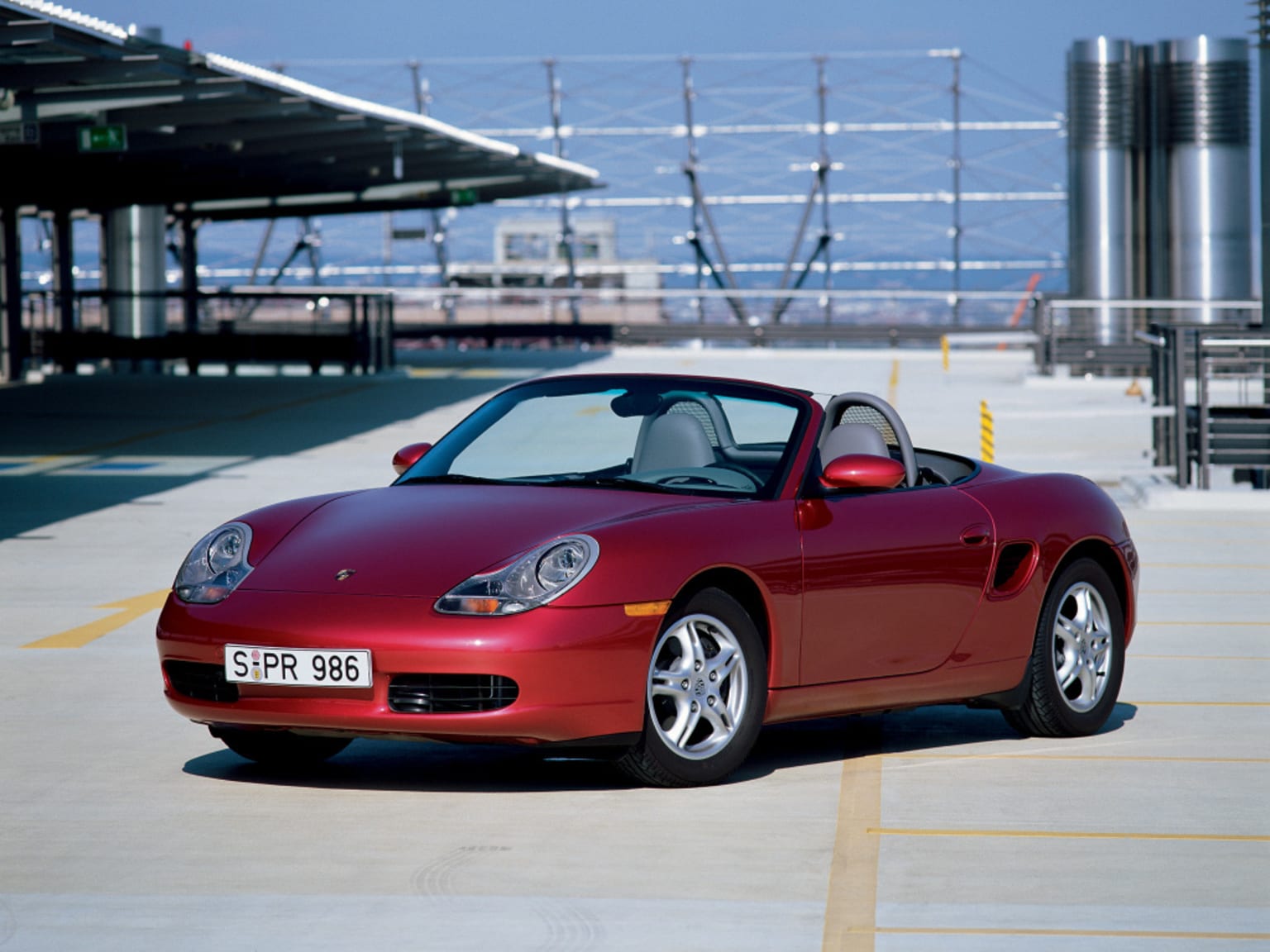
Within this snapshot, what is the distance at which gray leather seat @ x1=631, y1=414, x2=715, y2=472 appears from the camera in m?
7.55

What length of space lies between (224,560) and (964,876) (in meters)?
2.62

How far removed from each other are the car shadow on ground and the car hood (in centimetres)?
63

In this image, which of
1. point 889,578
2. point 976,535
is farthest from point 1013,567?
point 889,578

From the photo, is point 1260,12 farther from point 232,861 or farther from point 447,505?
point 232,861

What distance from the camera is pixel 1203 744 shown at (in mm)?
7848

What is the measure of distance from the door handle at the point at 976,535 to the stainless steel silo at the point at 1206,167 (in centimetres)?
3201

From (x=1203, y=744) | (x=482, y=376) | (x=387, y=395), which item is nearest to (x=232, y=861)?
(x=1203, y=744)

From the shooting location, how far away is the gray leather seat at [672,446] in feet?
24.8

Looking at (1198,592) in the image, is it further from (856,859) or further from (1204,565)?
(856,859)

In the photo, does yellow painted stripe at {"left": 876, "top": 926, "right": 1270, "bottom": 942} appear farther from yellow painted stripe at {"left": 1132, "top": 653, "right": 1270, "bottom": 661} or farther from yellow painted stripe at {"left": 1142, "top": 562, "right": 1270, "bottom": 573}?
yellow painted stripe at {"left": 1142, "top": 562, "right": 1270, "bottom": 573}

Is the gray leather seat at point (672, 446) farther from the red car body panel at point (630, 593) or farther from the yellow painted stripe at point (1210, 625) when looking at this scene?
→ the yellow painted stripe at point (1210, 625)

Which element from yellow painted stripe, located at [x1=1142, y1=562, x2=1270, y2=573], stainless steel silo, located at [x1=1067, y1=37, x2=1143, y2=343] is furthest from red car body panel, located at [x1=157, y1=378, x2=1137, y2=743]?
stainless steel silo, located at [x1=1067, y1=37, x2=1143, y2=343]

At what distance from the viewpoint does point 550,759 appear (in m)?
7.46

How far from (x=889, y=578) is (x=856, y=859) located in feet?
5.34
